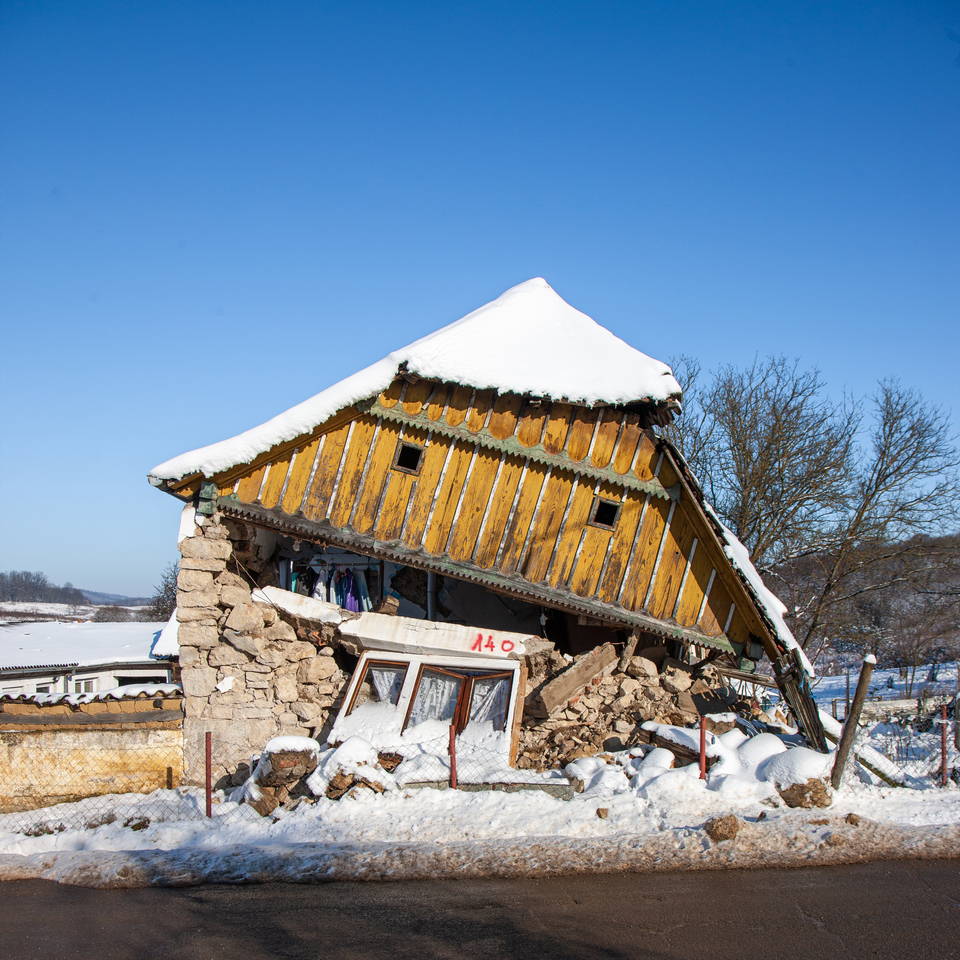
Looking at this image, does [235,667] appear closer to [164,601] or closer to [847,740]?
[847,740]

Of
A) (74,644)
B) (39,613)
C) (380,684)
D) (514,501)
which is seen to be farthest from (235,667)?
(39,613)

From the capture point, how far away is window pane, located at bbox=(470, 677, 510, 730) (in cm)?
960

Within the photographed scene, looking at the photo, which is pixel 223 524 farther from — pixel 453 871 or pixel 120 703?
pixel 453 871

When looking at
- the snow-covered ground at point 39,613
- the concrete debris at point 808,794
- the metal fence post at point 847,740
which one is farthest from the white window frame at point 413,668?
the snow-covered ground at point 39,613

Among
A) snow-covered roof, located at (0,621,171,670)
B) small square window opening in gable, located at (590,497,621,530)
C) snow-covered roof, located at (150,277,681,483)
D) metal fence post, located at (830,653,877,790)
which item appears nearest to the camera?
metal fence post, located at (830,653,877,790)

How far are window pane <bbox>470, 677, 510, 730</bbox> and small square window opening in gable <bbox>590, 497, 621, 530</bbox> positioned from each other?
8.96 feet

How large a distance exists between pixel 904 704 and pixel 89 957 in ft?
61.3

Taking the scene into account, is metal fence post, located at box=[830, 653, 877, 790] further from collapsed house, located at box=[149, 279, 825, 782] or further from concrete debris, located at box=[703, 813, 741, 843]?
concrete debris, located at box=[703, 813, 741, 843]

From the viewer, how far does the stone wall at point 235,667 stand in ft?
33.2

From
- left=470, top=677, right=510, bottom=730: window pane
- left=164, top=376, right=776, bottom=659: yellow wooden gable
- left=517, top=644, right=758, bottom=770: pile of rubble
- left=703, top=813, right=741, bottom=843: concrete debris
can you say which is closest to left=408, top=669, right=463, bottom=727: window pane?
left=470, top=677, right=510, bottom=730: window pane

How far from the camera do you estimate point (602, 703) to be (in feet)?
33.1

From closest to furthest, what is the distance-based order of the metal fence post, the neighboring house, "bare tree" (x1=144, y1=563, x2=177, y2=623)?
the metal fence post < the neighboring house < "bare tree" (x1=144, y1=563, x2=177, y2=623)

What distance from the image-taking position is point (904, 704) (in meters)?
17.5

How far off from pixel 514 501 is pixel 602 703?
3.28 meters
